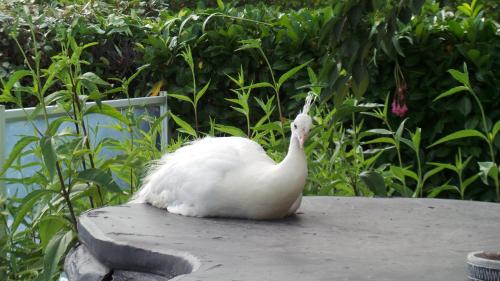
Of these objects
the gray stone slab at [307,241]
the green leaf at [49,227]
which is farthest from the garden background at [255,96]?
the gray stone slab at [307,241]

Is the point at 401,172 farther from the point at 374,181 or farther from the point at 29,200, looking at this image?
the point at 29,200

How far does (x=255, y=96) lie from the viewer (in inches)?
235

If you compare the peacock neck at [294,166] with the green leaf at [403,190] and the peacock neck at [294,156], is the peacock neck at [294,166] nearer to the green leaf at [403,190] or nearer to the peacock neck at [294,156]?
the peacock neck at [294,156]

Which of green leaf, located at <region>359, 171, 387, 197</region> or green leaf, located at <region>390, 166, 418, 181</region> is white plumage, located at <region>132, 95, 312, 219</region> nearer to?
green leaf, located at <region>359, 171, 387, 197</region>

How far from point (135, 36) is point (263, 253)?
13.6 ft

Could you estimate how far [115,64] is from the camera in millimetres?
6660

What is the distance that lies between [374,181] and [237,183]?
3.81ft

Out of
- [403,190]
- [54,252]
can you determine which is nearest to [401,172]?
[403,190]

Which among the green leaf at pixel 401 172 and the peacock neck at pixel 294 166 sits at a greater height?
the peacock neck at pixel 294 166

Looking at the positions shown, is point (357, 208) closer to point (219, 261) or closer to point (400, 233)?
point (400, 233)

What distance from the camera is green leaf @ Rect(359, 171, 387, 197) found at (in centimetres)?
414

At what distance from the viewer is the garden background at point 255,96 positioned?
142 inches

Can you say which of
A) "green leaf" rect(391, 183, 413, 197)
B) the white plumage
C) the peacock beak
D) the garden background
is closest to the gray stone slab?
the white plumage

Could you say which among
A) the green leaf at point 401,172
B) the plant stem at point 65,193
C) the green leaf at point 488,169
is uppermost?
the plant stem at point 65,193
